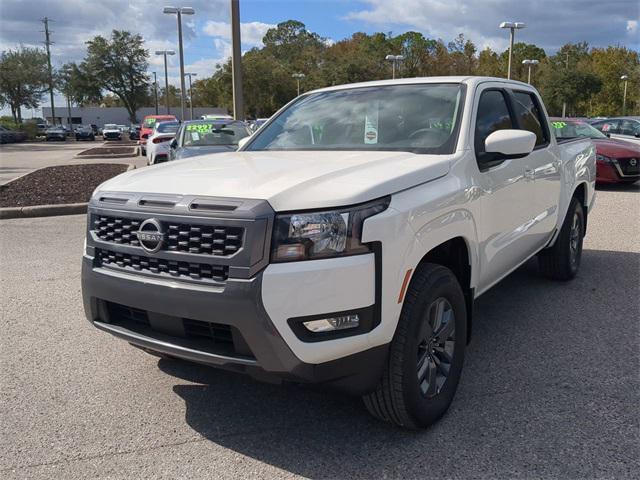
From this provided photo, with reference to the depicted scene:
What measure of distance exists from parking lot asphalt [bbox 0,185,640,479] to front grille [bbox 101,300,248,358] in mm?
580

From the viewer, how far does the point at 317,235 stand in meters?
2.57

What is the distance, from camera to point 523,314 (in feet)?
16.1

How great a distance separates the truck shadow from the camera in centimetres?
283

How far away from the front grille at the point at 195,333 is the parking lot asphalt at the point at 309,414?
58cm

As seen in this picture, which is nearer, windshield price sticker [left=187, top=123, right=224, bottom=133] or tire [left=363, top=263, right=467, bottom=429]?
tire [left=363, top=263, right=467, bottom=429]


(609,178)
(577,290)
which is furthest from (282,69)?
(577,290)

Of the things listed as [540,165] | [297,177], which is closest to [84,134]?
[540,165]

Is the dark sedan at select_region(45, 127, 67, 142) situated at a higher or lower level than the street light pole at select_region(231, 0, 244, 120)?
lower

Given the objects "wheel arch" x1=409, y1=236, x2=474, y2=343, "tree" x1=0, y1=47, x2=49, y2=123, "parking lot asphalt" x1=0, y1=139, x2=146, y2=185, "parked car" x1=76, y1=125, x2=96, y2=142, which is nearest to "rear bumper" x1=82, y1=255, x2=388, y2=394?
"wheel arch" x1=409, y1=236, x2=474, y2=343

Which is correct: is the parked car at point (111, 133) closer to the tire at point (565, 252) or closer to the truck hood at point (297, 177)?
the tire at point (565, 252)

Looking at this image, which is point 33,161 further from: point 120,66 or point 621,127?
point 120,66

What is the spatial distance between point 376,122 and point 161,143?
1195 cm

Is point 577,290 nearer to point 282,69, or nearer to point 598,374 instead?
point 598,374

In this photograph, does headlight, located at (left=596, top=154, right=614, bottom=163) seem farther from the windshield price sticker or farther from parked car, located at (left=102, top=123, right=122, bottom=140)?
parked car, located at (left=102, top=123, right=122, bottom=140)
